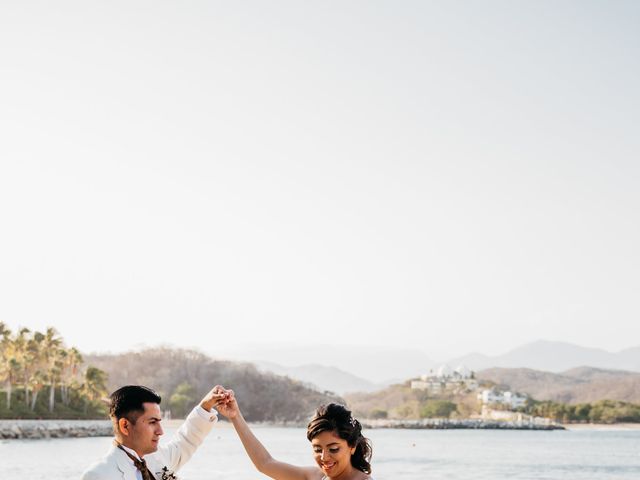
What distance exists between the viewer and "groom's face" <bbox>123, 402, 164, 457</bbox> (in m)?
3.63

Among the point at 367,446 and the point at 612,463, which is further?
the point at 612,463

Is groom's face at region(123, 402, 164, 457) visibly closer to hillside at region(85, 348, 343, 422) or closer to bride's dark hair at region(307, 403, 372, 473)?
bride's dark hair at region(307, 403, 372, 473)

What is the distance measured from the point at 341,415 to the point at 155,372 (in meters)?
163

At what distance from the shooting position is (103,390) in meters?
84.3

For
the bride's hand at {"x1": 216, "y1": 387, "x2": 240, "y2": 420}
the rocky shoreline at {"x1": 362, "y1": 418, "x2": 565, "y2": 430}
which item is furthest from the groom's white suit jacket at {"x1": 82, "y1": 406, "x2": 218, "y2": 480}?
the rocky shoreline at {"x1": 362, "y1": 418, "x2": 565, "y2": 430}

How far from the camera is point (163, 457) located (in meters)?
3.97

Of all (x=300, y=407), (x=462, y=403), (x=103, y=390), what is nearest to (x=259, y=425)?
(x=300, y=407)

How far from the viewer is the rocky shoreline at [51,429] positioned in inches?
2660

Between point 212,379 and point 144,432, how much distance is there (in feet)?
535

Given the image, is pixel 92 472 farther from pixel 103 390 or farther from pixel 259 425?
pixel 259 425

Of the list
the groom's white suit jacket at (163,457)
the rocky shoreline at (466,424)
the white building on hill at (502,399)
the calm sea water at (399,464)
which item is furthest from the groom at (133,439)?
the white building on hill at (502,399)

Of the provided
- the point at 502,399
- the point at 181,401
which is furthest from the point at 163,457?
the point at 502,399

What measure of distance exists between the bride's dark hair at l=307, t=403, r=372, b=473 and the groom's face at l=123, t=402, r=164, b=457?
21.9 inches

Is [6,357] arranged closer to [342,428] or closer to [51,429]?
[51,429]
